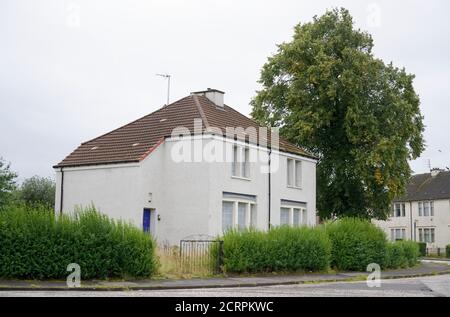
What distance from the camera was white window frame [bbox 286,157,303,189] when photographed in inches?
1558

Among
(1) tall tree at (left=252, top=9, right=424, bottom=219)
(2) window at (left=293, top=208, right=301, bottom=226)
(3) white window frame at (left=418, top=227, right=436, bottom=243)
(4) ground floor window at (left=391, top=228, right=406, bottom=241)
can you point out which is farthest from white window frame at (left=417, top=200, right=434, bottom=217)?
(2) window at (left=293, top=208, right=301, bottom=226)

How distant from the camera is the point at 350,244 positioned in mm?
32531

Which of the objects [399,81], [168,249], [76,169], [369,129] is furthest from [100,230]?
[399,81]

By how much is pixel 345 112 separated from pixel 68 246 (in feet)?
87.9

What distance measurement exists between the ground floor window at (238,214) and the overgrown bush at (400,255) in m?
7.30

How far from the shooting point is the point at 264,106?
49.2m

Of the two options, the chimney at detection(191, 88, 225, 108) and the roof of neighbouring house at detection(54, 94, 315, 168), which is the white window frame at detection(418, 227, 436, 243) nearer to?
the roof of neighbouring house at detection(54, 94, 315, 168)

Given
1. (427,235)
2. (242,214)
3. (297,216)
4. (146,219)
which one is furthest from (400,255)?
(427,235)

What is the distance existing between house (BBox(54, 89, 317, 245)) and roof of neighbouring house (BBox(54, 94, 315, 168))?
0.07 meters

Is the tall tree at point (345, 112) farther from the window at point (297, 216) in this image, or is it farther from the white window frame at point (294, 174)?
the window at point (297, 216)

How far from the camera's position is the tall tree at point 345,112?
4388 cm
